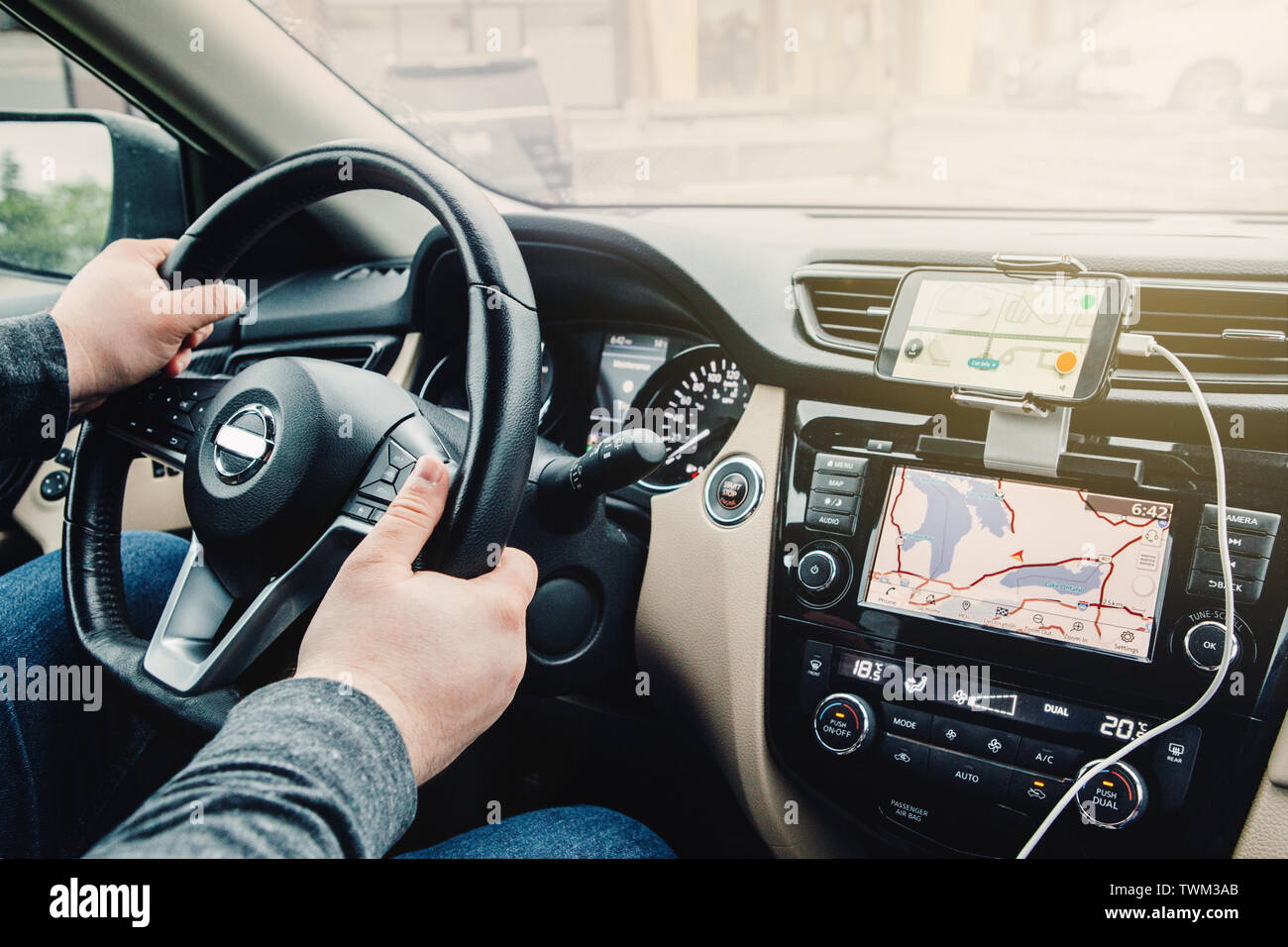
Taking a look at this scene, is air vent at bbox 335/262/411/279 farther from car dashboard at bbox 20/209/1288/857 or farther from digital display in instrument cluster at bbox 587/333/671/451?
digital display in instrument cluster at bbox 587/333/671/451

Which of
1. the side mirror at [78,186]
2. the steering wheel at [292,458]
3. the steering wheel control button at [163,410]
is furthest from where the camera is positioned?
the side mirror at [78,186]

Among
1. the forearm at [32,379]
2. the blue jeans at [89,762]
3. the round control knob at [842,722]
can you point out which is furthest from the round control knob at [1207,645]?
the forearm at [32,379]

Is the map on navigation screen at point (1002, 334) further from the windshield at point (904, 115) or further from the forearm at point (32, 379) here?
the forearm at point (32, 379)

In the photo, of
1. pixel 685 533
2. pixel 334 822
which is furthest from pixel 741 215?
pixel 334 822

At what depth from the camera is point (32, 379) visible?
1.07 m

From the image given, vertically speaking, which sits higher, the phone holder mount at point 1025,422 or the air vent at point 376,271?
the air vent at point 376,271

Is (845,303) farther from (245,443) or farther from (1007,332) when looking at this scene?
(245,443)

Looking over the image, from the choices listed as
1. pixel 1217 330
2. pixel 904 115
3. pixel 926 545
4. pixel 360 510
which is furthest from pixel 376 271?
pixel 904 115

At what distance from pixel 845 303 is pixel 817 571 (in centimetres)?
37

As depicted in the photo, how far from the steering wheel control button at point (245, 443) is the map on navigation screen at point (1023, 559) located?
0.77m

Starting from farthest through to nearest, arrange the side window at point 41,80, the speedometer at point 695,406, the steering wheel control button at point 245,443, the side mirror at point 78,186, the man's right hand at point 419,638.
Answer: the side mirror at point 78,186
the side window at point 41,80
the speedometer at point 695,406
the steering wheel control button at point 245,443
the man's right hand at point 419,638

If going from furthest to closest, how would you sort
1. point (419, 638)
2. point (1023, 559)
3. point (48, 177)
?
point (48, 177)
point (1023, 559)
point (419, 638)

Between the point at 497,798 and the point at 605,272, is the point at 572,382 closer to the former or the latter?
the point at 605,272

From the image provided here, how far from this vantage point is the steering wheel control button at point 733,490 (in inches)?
49.2
